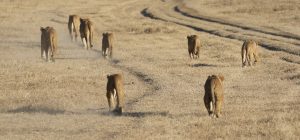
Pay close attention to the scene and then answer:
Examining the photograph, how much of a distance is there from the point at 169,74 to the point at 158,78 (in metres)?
1.41

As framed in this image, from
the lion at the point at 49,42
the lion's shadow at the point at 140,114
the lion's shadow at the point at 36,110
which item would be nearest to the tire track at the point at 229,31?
the lion at the point at 49,42

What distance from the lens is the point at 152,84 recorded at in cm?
2581

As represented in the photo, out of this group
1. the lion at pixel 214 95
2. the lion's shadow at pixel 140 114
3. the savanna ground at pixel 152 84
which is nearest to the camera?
the savanna ground at pixel 152 84

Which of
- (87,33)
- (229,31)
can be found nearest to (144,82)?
(87,33)

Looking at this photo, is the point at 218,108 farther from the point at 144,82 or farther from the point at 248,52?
the point at 248,52

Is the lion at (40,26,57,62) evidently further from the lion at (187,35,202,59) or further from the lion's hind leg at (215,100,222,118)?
the lion's hind leg at (215,100,222,118)

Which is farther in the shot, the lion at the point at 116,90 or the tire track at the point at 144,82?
the tire track at the point at 144,82

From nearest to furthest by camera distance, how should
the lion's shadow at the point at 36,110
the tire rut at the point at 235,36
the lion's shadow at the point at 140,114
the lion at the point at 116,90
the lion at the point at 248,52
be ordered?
the lion's shadow at the point at 140,114 < the lion at the point at 116,90 < the lion's shadow at the point at 36,110 < the lion at the point at 248,52 < the tire rut at the point at 235,36

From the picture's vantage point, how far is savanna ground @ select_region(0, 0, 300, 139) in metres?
18.0

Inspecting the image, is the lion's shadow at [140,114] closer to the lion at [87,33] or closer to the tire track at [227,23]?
the lion at [87,33]

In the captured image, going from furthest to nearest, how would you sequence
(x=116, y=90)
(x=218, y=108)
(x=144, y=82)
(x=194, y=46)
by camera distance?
(x=194, y=46) → (x=144, y=82) → (x=116, y=90) → (x=218, y=108)

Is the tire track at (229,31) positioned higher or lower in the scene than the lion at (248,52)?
lower

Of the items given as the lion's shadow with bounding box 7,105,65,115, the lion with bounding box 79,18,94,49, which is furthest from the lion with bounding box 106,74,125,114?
the lion with bounding box 79,18,94,49

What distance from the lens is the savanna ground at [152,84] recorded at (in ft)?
59.2
